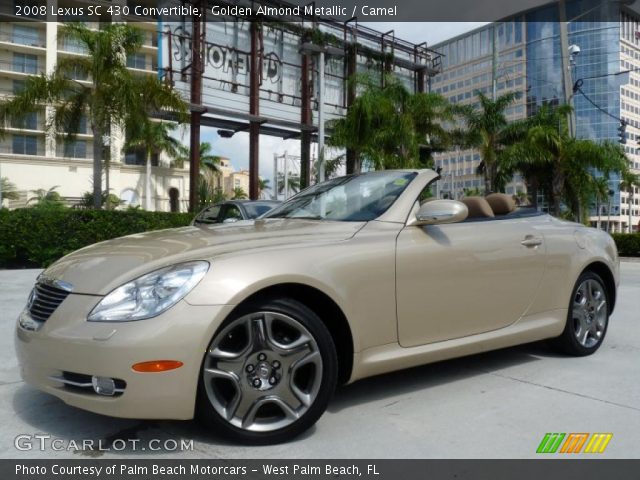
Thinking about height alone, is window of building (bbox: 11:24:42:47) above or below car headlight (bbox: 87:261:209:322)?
above

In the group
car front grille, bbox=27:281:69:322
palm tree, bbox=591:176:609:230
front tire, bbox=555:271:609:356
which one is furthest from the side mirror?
palm tree, bbox=591:176:609:230

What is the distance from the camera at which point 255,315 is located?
9.07 feet

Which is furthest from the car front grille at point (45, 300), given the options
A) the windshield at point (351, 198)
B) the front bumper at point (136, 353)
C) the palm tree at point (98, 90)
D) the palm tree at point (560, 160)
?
the palm tree at point (560, 160)

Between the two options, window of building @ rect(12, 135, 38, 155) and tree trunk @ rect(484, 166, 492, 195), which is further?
window of building @ rect(12, 135, 38, 155)

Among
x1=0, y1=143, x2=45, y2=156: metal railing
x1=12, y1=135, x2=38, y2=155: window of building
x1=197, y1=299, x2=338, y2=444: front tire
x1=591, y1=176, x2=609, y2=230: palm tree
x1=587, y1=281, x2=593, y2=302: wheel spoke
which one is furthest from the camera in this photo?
x1=12, y1=135, x2=38, y2=155: window of building

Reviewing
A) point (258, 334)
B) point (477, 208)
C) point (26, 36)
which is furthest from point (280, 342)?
point (26, 36)

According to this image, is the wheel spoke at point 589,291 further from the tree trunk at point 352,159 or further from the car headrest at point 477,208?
the tree trunk at point 352,159

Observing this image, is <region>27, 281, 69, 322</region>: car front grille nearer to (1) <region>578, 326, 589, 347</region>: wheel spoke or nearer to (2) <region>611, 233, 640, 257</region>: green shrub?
(1) <region>578, 326, 589, 347</region>: wheel spoke

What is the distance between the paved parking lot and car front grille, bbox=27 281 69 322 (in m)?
0.60

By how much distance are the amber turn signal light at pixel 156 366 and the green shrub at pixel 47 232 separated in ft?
39.4

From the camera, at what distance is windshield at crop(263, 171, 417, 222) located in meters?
3.59

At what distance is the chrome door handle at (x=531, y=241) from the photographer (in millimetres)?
3996
